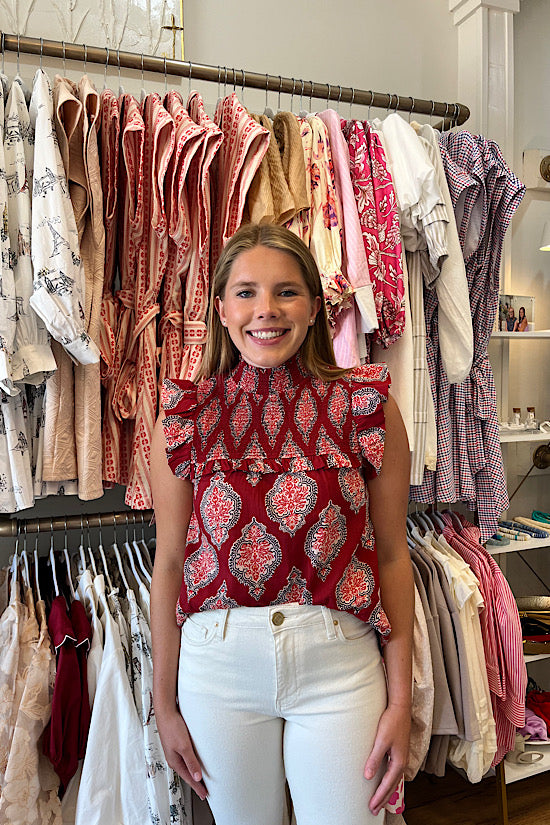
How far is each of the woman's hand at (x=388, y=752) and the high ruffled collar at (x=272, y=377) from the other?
585 millimetres

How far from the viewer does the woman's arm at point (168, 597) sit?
1213 millimetres

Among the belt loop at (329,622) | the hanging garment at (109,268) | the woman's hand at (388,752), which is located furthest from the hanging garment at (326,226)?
the woman's hand at (388,752)

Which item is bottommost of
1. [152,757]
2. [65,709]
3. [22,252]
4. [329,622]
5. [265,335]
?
[152,757]

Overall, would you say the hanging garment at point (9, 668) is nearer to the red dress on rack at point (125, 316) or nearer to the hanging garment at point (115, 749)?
the hanging garment at point (115, 749)

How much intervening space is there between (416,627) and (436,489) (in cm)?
41

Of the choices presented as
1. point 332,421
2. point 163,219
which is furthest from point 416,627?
point 163,219

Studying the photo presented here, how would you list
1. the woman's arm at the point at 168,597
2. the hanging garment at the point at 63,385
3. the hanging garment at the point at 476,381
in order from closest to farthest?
the woman's arm at the point at 168,597, the hanging garment at the point at 63,385, the hanging garment at the point at 476,381

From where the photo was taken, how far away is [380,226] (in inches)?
68.8

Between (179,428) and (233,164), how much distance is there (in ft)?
2.48

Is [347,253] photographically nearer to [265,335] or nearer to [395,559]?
[265,335]

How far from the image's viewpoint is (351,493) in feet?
3.83

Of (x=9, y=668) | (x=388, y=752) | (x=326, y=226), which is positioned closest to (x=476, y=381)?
(x=326, y=226)

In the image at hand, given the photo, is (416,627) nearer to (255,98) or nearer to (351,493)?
(351,493)

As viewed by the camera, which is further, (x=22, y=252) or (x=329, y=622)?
(x=22, y=252)
